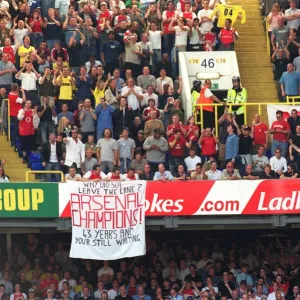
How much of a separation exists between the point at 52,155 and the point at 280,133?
5.55 metres

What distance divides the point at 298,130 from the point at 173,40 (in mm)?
5459

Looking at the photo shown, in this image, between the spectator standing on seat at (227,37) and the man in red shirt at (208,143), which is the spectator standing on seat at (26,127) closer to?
the man in red shirt at (208,143)

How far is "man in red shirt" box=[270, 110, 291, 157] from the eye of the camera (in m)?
46.6

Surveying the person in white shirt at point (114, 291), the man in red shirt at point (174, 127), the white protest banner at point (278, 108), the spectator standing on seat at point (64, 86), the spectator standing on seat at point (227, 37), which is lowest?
the person in white shirt at point (114, 291)

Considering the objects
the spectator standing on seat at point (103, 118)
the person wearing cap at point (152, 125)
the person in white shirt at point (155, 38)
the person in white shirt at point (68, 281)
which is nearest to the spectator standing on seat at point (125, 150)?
the person wearing cap at point (152, 125)

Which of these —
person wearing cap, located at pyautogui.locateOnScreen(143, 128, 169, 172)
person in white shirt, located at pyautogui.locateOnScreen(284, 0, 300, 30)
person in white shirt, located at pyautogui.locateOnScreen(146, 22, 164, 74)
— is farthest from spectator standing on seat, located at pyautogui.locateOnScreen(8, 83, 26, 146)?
person in white shirt, located at pyautogui.locateOnScreen(284, 0, 300, 30)

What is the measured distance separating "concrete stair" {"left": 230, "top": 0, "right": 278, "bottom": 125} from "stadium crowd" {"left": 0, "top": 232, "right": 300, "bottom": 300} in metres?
4.08

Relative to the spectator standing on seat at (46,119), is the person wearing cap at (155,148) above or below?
below

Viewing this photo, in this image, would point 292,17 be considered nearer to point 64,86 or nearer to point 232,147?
point 232,147

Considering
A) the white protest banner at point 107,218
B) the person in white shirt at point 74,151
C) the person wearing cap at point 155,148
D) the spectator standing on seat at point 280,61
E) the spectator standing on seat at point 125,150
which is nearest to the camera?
the white protest banner at point 107,218

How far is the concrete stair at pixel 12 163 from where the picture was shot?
4628 cm

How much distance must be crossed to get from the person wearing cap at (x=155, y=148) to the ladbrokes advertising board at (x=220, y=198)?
1.78 metres

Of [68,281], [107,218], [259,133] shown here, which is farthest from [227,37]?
[68,281]

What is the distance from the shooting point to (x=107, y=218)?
144 ft
